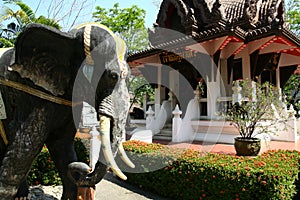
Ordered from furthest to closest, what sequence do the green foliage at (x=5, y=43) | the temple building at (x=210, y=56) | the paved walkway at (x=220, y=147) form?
the green foliage at (x=5, y=43) < the temple building at (x=210, y=56) < the paved walkway at (x=220, y=147)

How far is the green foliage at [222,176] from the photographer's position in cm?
374

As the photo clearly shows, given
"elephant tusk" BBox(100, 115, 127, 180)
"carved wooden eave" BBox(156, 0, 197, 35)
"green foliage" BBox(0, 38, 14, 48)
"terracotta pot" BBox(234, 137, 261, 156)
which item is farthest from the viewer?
"green foliage" BBox(0, 38, 14, 48)

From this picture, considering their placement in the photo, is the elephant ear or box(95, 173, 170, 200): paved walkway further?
box(95, 173, 170, 200): paved walkway

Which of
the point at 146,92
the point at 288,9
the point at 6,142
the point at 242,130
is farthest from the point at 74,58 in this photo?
the point at 288,9

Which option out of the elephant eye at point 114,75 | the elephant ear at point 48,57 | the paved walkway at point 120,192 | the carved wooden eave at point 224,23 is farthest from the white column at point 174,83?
the elephant eye at point 114,75

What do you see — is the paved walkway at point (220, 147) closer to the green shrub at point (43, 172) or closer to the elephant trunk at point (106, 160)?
the green shrub at point (43, 172)

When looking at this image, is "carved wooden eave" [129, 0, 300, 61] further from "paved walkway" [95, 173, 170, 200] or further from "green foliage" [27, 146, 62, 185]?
"green foliage" [27, 146, 62, 185]

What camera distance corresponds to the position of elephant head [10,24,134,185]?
6.91 ft

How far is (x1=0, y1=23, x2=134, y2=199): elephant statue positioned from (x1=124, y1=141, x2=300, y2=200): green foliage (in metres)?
2.41

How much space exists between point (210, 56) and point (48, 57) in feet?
27.4

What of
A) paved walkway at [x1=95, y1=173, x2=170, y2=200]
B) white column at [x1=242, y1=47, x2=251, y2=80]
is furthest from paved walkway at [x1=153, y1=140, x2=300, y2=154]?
white column at [x1=242, y1=47, x2=251, y2=80]

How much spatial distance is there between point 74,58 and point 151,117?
8747 millimetres

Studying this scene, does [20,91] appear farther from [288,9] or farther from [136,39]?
[288,9]

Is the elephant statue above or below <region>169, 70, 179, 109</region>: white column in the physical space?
below
